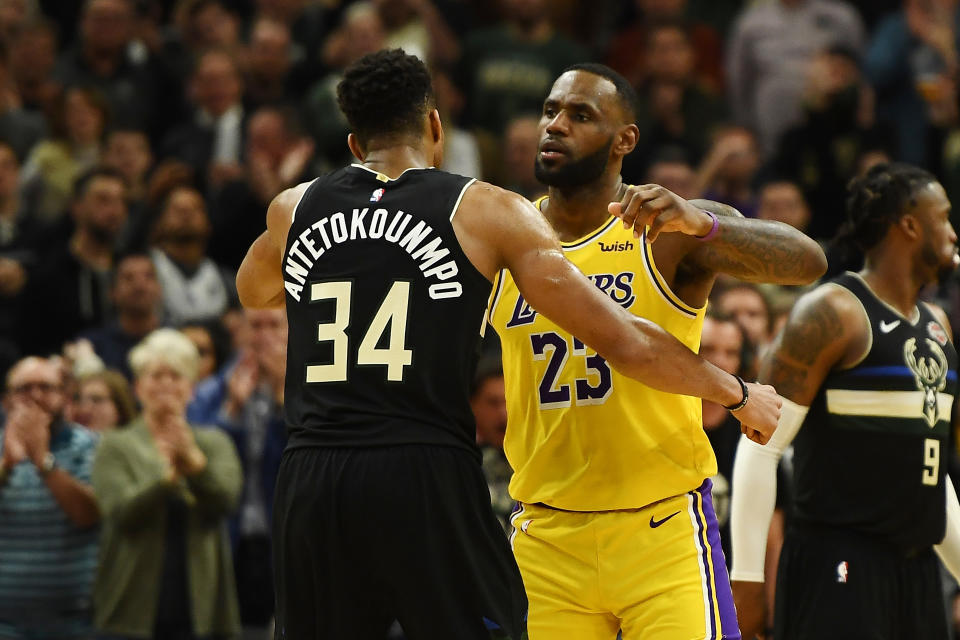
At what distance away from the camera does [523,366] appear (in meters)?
5.31

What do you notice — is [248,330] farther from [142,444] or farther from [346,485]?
[346,485]

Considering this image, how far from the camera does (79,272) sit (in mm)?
10531

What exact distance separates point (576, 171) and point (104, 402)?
15.0 feet

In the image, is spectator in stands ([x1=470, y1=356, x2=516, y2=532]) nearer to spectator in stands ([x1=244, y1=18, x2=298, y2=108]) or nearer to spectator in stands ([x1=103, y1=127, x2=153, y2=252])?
spectator in stands ([x1=103, y1=127, x2=153, y2=252])

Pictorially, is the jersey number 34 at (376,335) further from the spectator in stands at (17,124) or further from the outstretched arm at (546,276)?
the spectator in stands at (17,124)

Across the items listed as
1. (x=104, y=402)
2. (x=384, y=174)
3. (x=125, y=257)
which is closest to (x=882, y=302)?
(x=384, y=174)

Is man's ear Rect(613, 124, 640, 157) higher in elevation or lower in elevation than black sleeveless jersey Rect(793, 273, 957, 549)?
higher

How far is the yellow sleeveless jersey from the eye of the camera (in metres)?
5.13

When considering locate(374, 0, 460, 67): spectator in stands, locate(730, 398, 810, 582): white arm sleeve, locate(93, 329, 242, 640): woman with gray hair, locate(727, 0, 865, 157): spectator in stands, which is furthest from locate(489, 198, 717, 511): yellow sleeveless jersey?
locate(727, 0, 865, 157): spectator in stands

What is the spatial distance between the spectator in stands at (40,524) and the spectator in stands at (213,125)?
163 inches

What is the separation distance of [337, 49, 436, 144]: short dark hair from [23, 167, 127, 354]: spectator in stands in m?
6.37

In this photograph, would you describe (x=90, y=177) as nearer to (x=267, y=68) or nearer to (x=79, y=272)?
(x=79, y=272)

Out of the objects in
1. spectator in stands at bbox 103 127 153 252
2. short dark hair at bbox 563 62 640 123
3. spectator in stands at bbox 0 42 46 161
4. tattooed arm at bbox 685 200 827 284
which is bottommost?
tattooed arm at bbox 685 200 827 284

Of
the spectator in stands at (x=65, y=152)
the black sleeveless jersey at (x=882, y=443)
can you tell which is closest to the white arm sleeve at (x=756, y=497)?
the black sleeveless jersey at (x=882, y=443)
